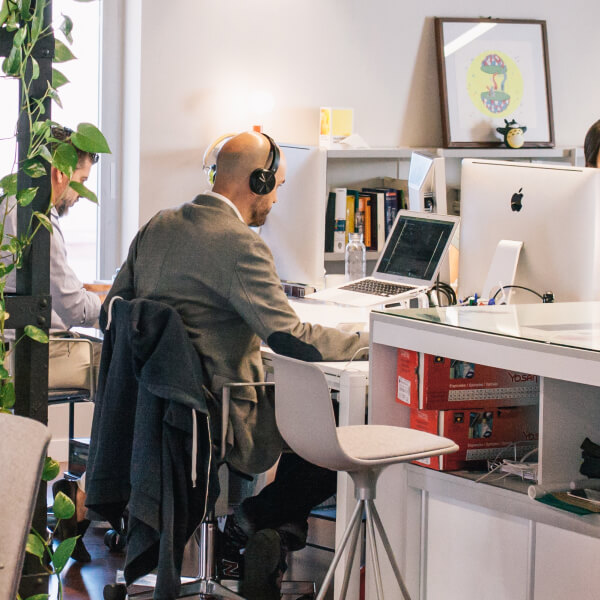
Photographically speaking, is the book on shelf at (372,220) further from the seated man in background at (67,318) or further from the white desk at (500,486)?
the white desk at (500,486)

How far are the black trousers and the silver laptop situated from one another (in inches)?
23.4

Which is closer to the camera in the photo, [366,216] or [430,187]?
[430,187]

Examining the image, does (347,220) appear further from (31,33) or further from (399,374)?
(31,33)

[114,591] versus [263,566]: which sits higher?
[263,566]

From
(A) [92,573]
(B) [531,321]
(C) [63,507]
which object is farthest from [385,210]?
(C) [63,507]

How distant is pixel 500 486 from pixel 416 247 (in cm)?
127

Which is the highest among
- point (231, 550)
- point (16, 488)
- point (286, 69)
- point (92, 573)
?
point (286, 69)

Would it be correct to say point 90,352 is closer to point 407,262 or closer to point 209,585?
point 209,585

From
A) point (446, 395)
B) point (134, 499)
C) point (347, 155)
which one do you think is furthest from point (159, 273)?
point (347, 155)

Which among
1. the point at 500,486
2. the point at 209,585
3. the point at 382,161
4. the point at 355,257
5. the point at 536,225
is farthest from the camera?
the point at 382,161

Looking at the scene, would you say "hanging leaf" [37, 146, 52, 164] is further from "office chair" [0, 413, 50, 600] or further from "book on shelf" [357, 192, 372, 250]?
"book on shelf" [357, 192, 372, 250]

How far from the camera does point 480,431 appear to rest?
2.45 m

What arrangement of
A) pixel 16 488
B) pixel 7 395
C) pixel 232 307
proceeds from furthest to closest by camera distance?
pixel 232 307
pixel 7 395
pixel 16 488

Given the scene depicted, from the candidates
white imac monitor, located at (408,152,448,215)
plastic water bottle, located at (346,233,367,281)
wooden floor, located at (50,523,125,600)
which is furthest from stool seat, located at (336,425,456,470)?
plastic water bottle, located at (346,233,367,281)
